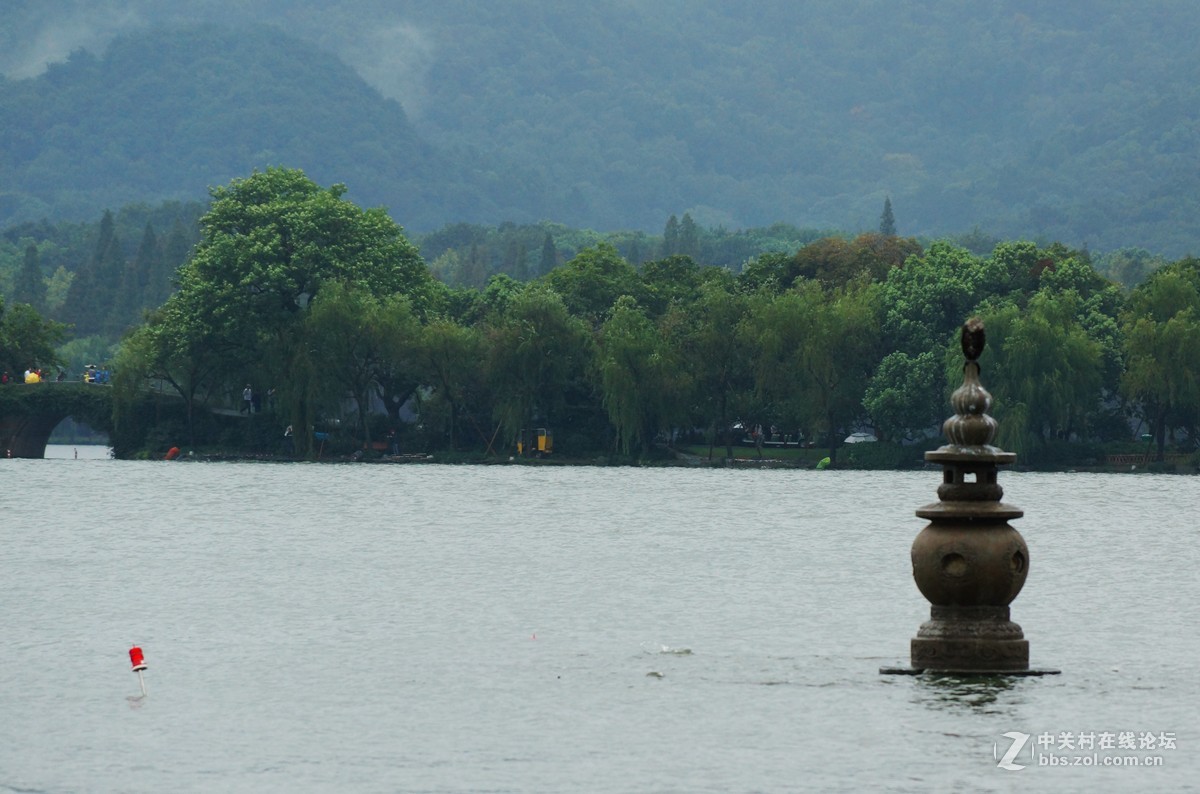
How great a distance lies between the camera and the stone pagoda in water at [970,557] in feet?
109

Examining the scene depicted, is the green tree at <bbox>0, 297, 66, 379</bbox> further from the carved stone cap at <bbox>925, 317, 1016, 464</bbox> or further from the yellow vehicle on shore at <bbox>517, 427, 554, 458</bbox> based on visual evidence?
the carved stone cap at <bbox>925, 317, 1016, 464</bbox>

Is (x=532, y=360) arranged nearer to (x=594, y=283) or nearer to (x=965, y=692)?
(x=594, y=283)

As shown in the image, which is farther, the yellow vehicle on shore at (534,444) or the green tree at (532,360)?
the yellow vehicle on shore at (534,444)

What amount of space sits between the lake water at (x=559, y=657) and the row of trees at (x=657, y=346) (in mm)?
39573

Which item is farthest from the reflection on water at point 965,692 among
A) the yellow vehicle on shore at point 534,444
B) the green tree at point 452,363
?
the yellow vehicle on shore at point 534,444

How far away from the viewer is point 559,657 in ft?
130

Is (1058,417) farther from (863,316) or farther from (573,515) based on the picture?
(573,515)

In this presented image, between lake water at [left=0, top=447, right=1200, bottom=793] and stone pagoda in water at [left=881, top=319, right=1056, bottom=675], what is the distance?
2.81 ft

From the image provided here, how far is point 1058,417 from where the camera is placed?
399ft

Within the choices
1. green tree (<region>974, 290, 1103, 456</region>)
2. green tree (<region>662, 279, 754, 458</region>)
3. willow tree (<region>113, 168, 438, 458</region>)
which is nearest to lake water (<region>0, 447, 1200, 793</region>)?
green tree (<region>974, 290, 1103, 456</region>)

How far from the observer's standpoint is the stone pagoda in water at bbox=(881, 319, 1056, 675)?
33375 millimetres

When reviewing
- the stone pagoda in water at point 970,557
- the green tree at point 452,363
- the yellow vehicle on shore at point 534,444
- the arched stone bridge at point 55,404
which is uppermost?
the green tree at point 452,363

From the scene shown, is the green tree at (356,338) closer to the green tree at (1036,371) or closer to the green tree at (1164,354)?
the green tree at (1036,371)

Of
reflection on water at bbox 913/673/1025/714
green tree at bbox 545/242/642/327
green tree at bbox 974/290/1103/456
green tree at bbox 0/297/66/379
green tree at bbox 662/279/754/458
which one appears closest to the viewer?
reflection on water at bbox 913/673/1025/714
